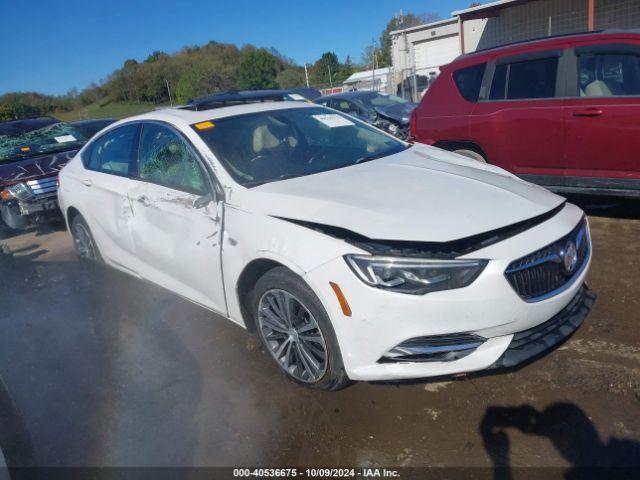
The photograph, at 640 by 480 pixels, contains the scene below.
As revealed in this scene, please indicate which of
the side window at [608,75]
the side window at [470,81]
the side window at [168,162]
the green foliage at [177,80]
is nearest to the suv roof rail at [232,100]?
the side window at [168,162]

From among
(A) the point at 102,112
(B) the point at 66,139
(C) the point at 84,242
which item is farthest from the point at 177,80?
(C) the point at 84,242

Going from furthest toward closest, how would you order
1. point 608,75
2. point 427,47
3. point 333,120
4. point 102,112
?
point 102,112 < point 427,47 < point 608,75 < point 333,120

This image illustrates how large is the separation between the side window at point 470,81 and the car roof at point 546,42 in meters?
0.09

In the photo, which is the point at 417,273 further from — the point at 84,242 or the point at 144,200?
the point at 84,242

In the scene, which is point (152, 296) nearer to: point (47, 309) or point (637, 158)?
point (47, 309)

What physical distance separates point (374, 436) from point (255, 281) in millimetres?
1109

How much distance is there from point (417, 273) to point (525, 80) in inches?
153

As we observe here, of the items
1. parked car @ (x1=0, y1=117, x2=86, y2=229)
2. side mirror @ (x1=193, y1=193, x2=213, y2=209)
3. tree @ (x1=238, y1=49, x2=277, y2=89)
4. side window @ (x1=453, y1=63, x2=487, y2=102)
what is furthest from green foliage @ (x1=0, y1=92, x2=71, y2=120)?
side mirror @ (x1=193, y1=193, x2=213, y2=209)

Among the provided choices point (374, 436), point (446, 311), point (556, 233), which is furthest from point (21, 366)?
point (556, 233)

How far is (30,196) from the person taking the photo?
7.01 metres

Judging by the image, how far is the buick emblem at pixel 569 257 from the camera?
2572 mm

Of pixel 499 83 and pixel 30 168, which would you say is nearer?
pixel 499 83

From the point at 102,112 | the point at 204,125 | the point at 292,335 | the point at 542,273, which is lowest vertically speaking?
the point at 292,335

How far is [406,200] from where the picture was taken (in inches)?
107
